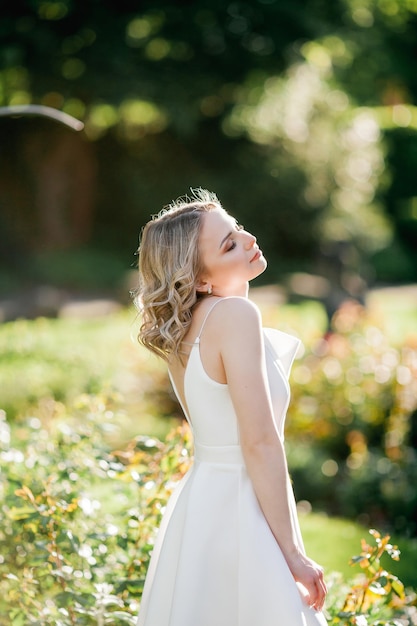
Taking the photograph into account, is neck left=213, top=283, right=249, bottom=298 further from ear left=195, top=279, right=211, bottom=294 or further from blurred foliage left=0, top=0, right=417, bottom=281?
blurred foliage left=0, top=0, right=417, bottom=281

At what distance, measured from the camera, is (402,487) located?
556 cm

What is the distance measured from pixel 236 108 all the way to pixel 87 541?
53.3 feet

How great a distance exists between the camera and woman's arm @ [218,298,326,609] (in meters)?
2.15

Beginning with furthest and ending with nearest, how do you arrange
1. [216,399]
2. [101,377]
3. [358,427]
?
[101,377] → [358,427] → [216,399]

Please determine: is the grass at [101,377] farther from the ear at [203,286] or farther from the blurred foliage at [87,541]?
the ear at [203,286]

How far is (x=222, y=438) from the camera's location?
7.56 ft

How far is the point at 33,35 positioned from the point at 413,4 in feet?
26.4

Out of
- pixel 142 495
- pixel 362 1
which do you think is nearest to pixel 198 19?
pixel 362 1

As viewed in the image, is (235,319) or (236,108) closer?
(235,319)

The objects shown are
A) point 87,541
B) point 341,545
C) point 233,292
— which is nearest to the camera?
point 233,292

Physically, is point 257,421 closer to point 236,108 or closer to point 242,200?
point 242,200

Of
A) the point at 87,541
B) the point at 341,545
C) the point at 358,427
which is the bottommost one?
the point at 341,545

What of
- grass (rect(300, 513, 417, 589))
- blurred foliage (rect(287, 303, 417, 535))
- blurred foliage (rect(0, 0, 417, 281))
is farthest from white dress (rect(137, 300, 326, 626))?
blurred foliage (rect(0, 0, 417, 281))

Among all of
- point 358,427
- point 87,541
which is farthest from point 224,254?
point 358,427
